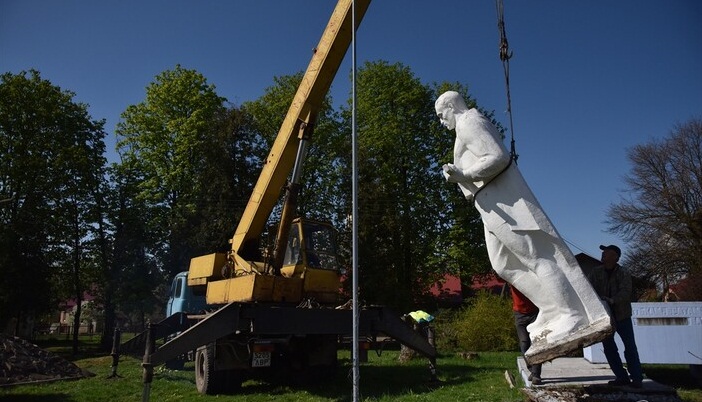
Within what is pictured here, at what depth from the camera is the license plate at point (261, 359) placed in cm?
A: 822

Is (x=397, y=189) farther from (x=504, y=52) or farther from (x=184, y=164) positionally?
(x=504, y=52)

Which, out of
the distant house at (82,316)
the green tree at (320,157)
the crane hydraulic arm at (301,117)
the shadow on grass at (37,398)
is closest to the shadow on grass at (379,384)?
the crane hydraulic arm at (301,117)

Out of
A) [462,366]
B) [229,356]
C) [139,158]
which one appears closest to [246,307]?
[229,356]

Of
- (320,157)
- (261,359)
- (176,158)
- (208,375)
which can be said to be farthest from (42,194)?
(261,359)

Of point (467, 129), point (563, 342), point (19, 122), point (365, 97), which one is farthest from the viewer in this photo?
point (365, 97)

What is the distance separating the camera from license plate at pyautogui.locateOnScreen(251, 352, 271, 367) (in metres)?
8.22

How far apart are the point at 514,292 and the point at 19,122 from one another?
957 inches

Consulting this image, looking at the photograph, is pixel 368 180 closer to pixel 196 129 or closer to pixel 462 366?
pixel 196 129

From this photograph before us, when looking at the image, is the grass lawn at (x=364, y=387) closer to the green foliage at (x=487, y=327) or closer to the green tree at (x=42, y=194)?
the green foliage at (x=487, y=327)

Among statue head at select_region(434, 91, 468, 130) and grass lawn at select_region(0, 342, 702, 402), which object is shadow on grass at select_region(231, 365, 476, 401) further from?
statue head at select_region(434, 91, 468, 130)

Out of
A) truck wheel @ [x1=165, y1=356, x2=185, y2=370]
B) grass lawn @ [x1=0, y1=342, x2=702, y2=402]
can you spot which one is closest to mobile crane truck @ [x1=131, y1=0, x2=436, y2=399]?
grass lawn @ [x1=0, y1=342, x2=702, y2=402]

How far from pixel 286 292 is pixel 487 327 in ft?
28.8

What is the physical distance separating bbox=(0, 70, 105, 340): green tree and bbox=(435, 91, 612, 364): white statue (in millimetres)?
21948

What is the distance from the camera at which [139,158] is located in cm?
2388
